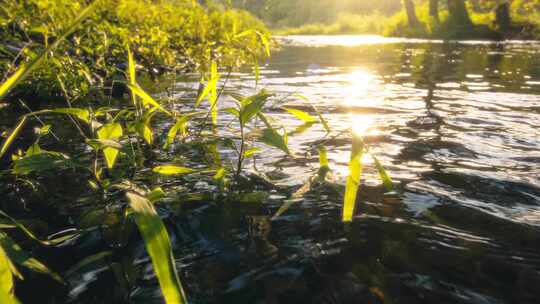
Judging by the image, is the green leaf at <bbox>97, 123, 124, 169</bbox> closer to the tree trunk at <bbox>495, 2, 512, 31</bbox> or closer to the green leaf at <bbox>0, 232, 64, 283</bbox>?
the green leaf at <bbox>0, 232, 64, 283</bbox>

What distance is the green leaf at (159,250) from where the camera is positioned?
785 mm

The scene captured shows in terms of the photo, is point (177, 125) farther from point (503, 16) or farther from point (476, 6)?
point (476, 6)

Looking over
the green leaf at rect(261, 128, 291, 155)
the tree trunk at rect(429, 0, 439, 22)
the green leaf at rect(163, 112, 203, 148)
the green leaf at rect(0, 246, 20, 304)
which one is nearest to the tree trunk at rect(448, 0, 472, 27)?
the tree trunk at rect(429, 0, 439, 22)

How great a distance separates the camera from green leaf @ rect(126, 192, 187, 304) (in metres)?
0.78

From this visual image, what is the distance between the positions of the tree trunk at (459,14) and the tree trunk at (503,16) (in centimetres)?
242

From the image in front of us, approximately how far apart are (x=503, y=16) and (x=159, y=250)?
2253cm

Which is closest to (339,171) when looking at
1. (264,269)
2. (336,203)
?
(336,203)

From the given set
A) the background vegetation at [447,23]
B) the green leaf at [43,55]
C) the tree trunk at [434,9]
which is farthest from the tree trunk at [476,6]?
the green leaf at [43,55]

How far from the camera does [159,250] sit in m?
0.82

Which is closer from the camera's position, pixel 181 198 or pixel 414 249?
pixel 414 249

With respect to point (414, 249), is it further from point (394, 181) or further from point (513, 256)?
point (394, 181)

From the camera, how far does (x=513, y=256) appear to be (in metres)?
1.47

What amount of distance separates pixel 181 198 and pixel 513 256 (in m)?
1.39

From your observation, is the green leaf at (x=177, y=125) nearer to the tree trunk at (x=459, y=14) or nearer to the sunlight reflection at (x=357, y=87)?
the sunlight reflection at (x=357, y=87)
